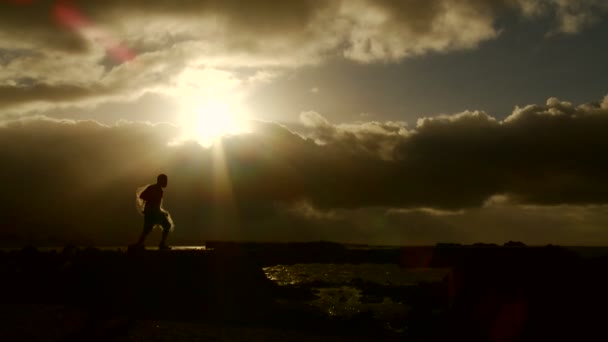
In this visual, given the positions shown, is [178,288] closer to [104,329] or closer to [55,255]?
[104,329]

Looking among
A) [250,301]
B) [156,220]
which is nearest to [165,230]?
[156,220]

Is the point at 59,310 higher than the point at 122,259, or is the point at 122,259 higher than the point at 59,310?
the point at 122,259

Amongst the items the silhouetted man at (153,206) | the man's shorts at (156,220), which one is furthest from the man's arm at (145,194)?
the man's shorts at (156,220)

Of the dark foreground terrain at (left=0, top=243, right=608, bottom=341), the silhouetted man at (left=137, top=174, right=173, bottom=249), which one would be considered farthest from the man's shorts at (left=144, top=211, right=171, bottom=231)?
the dark foreground terrain at (left=0, top=243, right=608, bottom=341)

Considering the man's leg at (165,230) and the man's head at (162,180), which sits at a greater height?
the man's head at (162,180)

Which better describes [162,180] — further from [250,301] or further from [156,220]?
[250,301]

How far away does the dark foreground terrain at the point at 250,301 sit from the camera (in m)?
12.0

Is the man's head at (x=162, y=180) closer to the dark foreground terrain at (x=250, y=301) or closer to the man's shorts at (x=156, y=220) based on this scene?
the man's shorts at (x=156, y=220)

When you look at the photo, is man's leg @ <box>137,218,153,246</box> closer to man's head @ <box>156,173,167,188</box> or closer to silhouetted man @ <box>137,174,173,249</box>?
silhouetted man @ <box>137,174,173,249</box>

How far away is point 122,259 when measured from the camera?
15992 millimetres

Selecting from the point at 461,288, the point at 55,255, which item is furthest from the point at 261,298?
the point at 55,255

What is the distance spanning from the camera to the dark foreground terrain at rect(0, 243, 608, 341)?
1201 centimetres

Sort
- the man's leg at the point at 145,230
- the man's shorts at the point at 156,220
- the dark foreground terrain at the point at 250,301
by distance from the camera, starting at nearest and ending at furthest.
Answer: the dark foreground terrain at the point at 250,301
the man's leg at the point at 145,230
the man's shorts at the point at 156,220

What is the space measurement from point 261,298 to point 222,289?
1717 millimetres
